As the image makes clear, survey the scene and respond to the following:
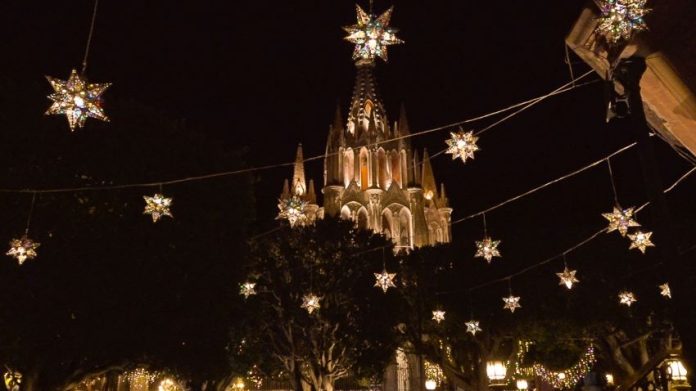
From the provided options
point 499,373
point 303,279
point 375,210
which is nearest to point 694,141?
point 499,373

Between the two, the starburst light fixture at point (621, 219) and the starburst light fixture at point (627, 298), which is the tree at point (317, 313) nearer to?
the starburst light fixture at point (627, 298)

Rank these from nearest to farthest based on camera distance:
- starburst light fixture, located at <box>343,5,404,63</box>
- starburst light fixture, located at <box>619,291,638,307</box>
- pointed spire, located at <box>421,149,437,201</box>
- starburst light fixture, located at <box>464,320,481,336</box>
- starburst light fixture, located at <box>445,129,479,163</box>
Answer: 1. starburst light fixture, located at <box>343,5,404,63</box>
2. starburst light fixture, located at <box>445,129,479,163</box>
3. starburst light fixture, located at <box>619,291,638,307</box>
4. starburst light fixture, located at <box>464,320,481,336</box>
5. pointed spire, located at <box>421,149,437,201</box>

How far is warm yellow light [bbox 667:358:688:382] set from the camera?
28.7ft

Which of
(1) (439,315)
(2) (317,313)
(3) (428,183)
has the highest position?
(3) (428,183)

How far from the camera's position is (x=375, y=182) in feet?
192

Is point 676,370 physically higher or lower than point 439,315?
lower

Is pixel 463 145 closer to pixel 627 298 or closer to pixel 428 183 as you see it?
pixel 627 298

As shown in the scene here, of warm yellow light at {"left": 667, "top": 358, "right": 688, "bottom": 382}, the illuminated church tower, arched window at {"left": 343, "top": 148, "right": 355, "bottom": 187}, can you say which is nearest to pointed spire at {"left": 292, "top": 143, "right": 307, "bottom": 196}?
the illuminated church tower

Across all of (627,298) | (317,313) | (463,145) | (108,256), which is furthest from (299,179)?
(463,145)

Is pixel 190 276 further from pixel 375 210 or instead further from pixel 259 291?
pixel 375 210

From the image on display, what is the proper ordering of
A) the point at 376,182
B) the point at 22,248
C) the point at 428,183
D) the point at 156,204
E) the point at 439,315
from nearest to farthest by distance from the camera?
the point at 22,248 < the point at 156,204 < the point at 439,315 < the point at 376,182 < the point at 428,183

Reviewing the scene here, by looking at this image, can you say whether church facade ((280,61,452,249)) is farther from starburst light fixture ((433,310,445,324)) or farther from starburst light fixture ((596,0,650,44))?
starburst light fixture ((596,0,650,44))

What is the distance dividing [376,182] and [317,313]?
1272 inches

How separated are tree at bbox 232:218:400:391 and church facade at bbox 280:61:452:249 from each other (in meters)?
26.6
